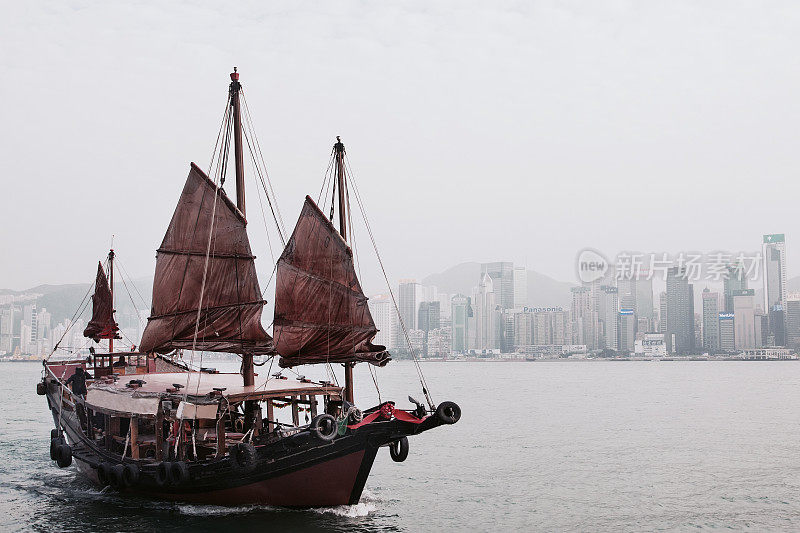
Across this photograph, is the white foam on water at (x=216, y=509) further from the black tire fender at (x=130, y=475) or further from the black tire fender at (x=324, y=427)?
the black tire fender at (x=324, y=427)

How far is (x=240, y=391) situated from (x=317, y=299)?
392 cm

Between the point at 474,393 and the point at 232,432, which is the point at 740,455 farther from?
the point at 474,393

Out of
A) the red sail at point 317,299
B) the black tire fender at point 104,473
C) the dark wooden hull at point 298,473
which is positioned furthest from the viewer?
the red sail at point 317,299

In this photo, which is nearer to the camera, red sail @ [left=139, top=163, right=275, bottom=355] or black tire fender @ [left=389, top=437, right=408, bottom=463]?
black tire fender @ [left=389, top=437, right=408, bottom=463]

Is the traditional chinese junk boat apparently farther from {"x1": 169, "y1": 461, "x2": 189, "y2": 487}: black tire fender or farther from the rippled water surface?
the rippled water surface

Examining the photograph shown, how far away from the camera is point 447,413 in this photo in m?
19.7

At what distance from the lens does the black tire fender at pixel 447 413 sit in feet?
63.9

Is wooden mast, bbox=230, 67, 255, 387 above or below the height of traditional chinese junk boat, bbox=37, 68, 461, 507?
above

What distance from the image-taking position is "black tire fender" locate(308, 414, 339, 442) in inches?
769

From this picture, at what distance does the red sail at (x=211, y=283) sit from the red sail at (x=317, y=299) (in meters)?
1.56

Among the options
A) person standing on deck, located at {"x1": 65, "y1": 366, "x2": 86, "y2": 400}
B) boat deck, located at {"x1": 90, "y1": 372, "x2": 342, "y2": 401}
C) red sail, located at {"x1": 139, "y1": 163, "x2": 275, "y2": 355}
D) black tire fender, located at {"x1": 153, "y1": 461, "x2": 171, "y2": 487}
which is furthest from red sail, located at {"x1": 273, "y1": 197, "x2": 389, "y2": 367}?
person standing on deck, located at {"x1": 65, "y1": 366, "x2": 86, "y2": 400}

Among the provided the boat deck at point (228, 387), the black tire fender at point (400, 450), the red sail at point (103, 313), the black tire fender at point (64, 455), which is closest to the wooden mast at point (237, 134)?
the boat deck at point (228, 387)

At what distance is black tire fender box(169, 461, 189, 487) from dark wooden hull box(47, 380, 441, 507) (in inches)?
6.4

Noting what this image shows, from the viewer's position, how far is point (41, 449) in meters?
39.6
